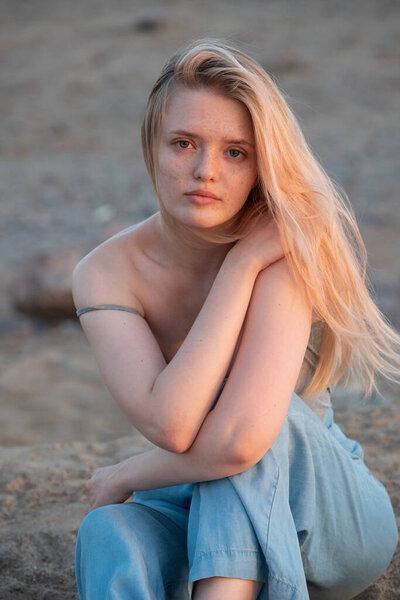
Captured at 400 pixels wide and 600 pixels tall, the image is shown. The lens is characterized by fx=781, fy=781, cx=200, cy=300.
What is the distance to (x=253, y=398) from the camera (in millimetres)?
1783

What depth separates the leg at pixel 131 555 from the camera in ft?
5.58

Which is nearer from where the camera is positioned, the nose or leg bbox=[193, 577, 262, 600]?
leg bbox=[193, 577, 262, 600]

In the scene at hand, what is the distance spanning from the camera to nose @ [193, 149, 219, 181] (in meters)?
1.86

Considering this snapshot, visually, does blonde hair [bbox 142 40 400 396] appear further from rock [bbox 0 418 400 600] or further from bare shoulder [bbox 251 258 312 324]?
rock [bbox 0 418 400 600]

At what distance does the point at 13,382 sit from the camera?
17.1 feet

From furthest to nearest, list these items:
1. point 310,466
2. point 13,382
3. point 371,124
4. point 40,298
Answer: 1. point 371,124
2. point 40,298
3. point 13,382
4. point 310,466

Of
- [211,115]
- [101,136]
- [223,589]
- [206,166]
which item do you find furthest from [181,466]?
[101,136]

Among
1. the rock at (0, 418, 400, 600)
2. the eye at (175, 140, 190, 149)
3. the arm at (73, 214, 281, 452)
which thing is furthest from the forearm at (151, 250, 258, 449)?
the rock at (0, 418, 400, 600)

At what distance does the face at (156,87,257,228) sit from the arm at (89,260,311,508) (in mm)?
217

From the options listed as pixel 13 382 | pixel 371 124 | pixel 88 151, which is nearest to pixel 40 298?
pixel 13 382

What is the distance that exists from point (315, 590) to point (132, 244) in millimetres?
1045

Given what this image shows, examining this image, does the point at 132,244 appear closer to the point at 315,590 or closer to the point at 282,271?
the point at 282,271

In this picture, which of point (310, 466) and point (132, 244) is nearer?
point (310, 466)

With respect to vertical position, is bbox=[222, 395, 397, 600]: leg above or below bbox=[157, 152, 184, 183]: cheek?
below
